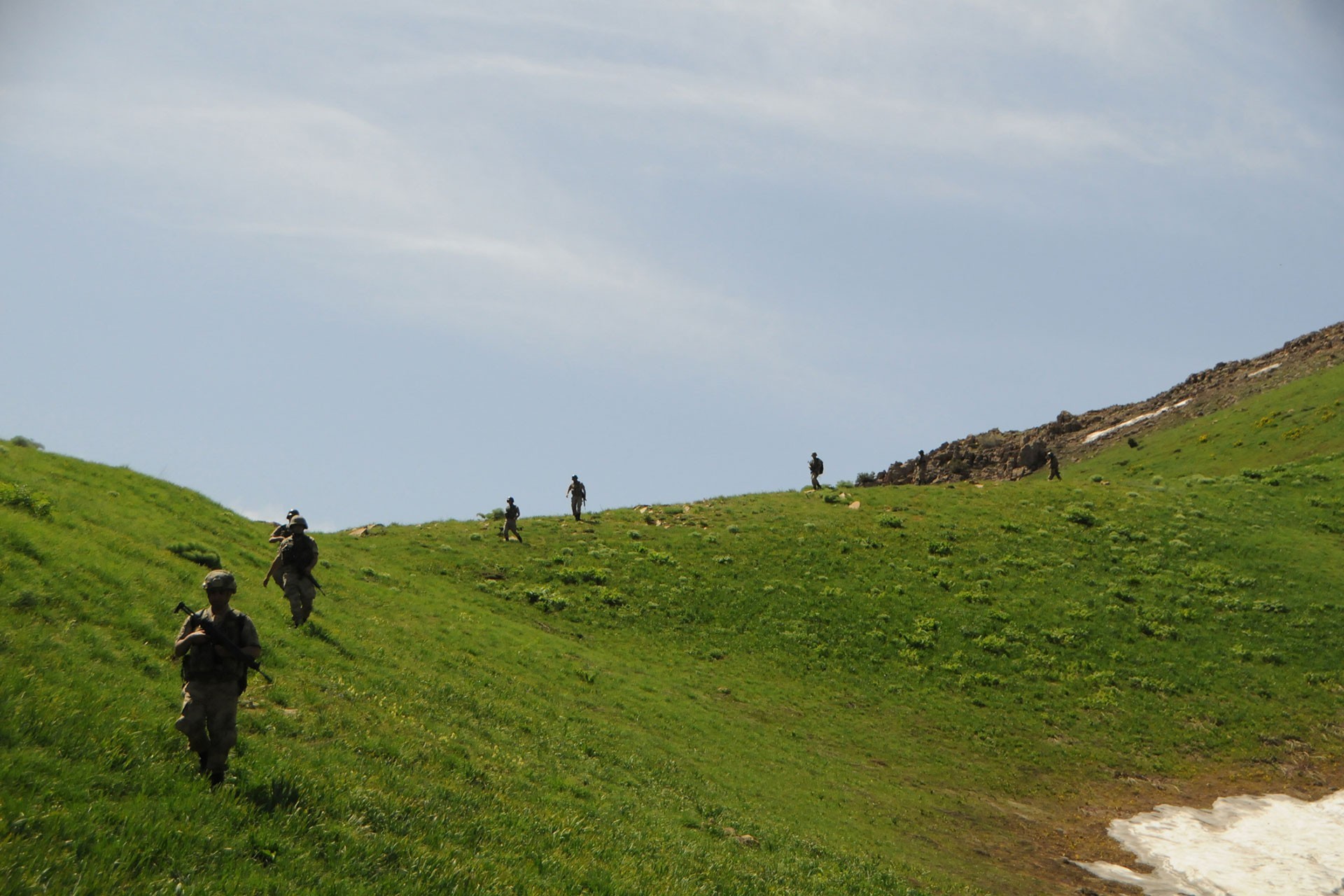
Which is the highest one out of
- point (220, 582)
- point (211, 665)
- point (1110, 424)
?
point (1110, 424)

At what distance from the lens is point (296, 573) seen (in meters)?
21.5

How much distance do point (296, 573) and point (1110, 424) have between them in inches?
3779

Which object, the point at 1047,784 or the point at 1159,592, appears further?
the point at 1159,592

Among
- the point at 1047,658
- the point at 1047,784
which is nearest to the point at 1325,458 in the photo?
the point at 1047,658

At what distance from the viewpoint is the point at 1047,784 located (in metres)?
28.8

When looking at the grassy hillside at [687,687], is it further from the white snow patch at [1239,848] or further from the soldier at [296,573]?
the white snow patch at [1239,848]

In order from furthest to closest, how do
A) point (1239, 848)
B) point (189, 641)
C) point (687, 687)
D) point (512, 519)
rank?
point (512, 519) → point (687, 687) → point (1239, 848) → point (189, 641)

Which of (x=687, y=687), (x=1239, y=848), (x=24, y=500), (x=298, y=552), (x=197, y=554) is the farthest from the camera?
(x=687, y=687)

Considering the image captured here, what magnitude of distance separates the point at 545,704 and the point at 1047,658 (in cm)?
2516

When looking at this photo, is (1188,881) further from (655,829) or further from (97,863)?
(97,863)

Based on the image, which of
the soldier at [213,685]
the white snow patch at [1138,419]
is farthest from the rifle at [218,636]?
the white snow patch at [1138,419]

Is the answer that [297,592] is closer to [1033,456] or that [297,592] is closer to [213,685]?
[213,685]

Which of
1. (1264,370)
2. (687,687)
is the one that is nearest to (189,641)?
(687,687)

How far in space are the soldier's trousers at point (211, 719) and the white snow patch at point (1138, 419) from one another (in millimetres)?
95133
